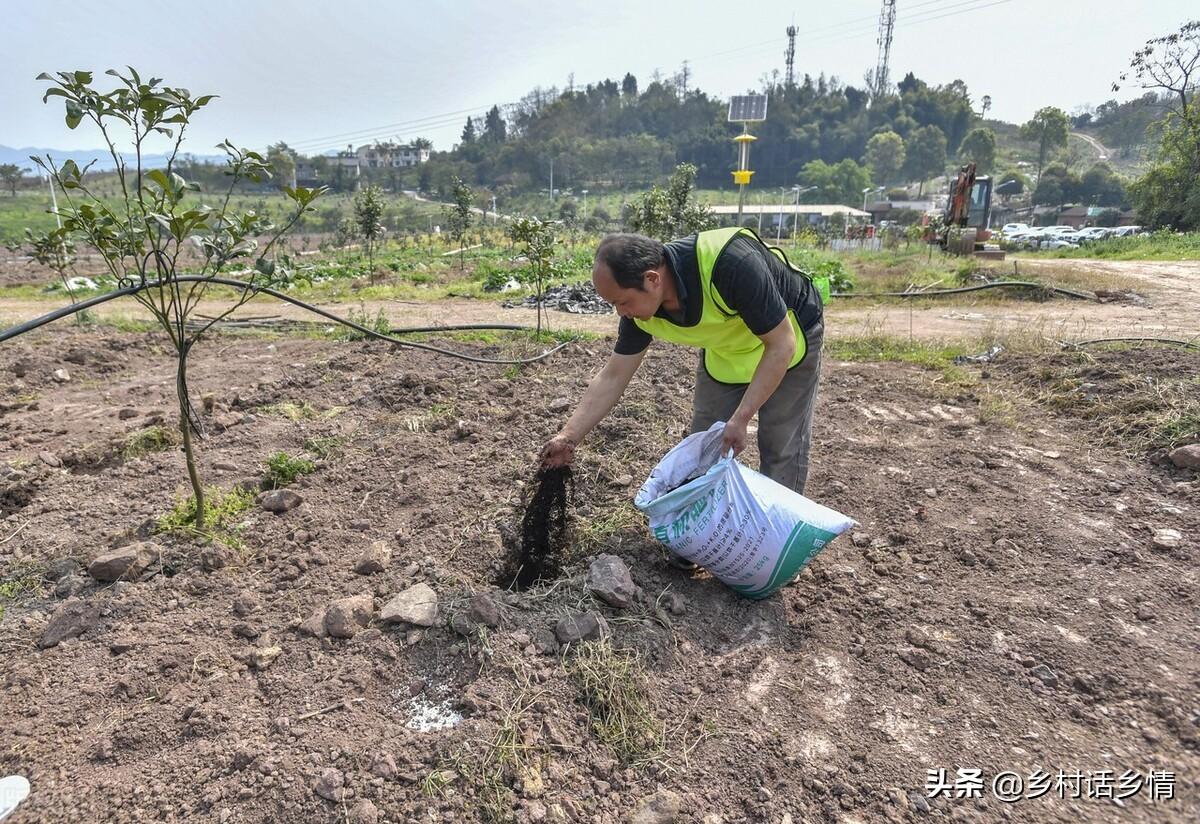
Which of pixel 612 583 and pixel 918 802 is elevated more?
pixel 612 583

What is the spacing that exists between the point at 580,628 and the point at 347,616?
0.75 m

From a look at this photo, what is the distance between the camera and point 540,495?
8.28 ft

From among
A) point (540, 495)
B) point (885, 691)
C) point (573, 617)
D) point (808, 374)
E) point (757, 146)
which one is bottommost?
point (885, 691)

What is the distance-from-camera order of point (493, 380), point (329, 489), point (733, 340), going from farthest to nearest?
point (493, 380) < point (329, 489) < point (733, 340)

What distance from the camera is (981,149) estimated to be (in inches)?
3086

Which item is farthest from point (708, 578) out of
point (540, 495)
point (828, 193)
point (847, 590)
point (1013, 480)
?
point (828, 193)

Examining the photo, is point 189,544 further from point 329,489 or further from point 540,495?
point 540,495

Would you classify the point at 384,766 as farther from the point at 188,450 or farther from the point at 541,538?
the point at 188,450

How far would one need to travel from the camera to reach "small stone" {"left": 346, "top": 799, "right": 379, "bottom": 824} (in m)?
1.52

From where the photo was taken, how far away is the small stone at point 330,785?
5.16ft

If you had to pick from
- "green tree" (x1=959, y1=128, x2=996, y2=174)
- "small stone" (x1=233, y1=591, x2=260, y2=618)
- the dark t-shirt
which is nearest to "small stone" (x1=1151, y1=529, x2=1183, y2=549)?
the dark t-shirt

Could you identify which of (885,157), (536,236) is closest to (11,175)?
(536,236)

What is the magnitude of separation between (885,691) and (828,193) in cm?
7925

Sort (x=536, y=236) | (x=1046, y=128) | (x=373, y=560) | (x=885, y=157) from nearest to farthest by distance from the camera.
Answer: (x=373, y=560) → (x=536, y=236) → (x=1046, y=128) → (x=885, y=157)
